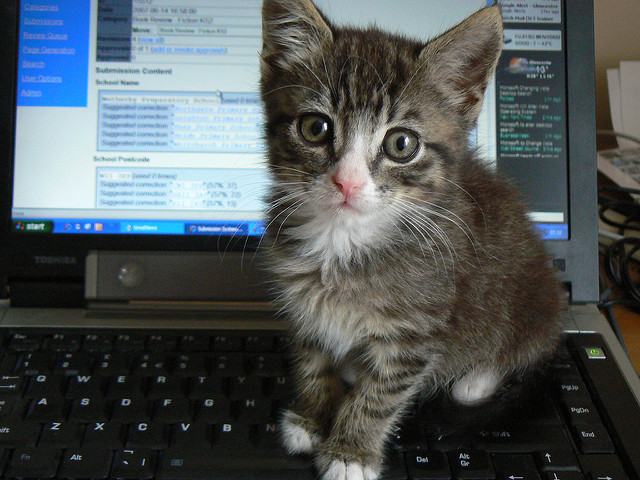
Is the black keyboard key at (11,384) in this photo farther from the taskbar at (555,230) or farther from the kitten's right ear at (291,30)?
the taskbar at (555,230)

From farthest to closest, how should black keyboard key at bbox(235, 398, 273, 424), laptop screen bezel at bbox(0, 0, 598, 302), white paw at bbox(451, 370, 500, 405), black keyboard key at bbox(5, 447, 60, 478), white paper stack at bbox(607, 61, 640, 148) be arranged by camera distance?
white paper stack at bbox(607, 61, 640, 148) → laptop screen bezel at bbox(0, 0, 598, 302) → white paw at bbox(451, 370, 500, 405) → black keyboard key at bbox(235, 398, 273, 424) → black keyboard key at bbox(5, 447, 60, 478)

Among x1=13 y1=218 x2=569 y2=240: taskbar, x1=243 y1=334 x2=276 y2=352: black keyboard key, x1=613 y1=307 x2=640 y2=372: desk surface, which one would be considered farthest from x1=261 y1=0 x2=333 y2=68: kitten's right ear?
x1=613 y1=307 x2=640 y2=372: desk surface

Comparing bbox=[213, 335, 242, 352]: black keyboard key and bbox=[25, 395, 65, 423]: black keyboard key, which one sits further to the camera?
bbox=[213, 335, 242, 352]: black keyboard key

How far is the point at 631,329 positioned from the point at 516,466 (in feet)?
1.57

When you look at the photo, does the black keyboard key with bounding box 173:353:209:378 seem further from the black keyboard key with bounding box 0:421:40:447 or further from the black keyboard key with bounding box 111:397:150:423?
the black keyboard key with bounding box 0:421:40:447

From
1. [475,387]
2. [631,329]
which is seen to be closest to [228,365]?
[475,387]

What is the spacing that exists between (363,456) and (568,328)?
1.31ft

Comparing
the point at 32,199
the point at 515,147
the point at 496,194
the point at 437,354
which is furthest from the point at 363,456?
the point at 32,199

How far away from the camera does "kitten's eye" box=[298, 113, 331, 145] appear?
0.65m

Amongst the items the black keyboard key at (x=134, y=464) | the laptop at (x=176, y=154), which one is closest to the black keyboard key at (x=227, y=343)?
the laptop at (x=176, y=154)

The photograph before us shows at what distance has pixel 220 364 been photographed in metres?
0.73

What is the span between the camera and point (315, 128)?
0.66 metres

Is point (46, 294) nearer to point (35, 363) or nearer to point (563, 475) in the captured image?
point (35, 363)

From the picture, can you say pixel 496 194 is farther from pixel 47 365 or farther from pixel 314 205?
pixel 47 365
